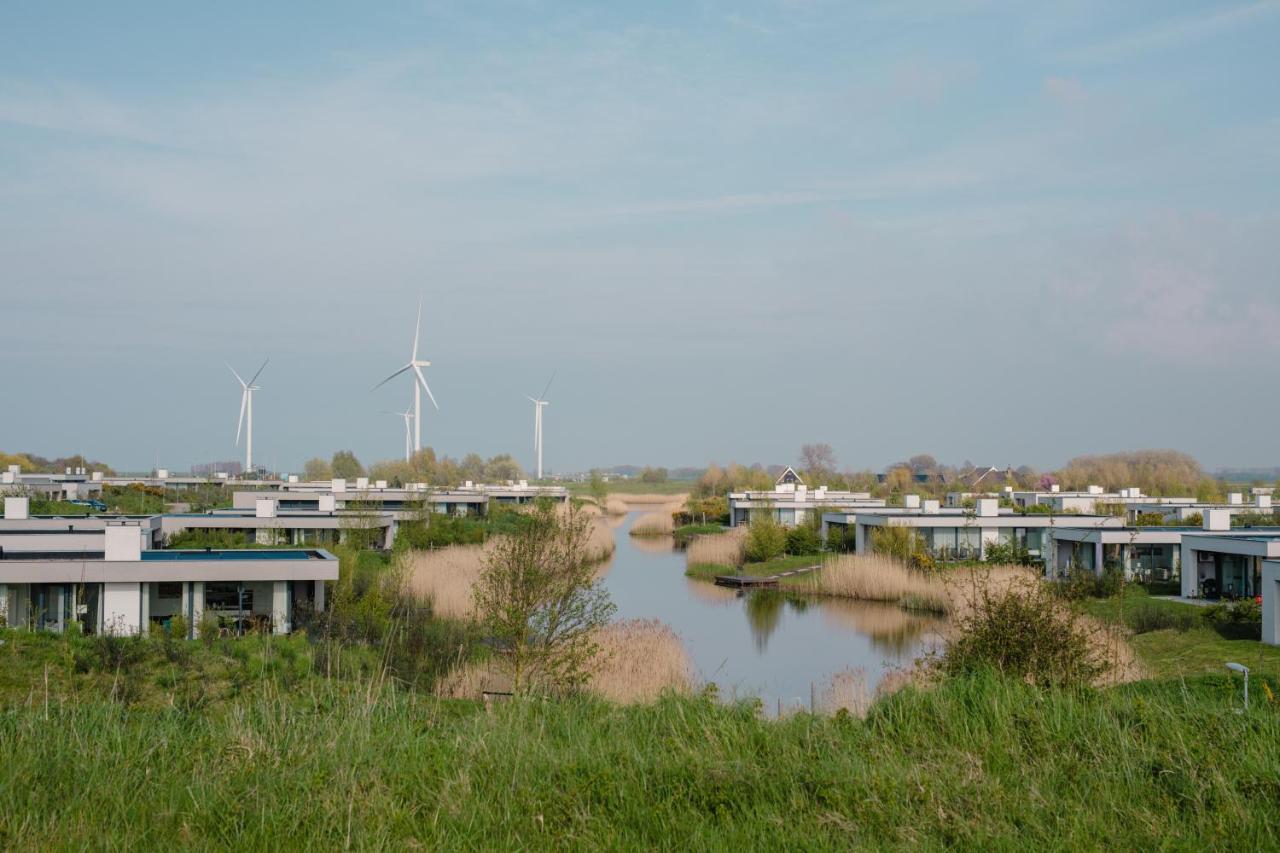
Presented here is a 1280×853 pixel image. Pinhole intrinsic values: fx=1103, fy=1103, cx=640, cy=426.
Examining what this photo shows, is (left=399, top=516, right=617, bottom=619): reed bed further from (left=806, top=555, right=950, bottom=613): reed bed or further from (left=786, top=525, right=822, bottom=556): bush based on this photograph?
(left=786, top=525, right=822, bottom=556): bush

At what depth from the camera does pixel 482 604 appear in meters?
16.4

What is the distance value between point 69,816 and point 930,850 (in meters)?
3.81

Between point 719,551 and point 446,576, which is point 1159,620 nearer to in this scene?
point 446,576

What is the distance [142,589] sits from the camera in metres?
20.0

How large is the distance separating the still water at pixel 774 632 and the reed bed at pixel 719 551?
294 centimetres

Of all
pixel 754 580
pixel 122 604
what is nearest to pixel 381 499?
pixel 754 580

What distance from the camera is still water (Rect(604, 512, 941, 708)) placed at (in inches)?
799

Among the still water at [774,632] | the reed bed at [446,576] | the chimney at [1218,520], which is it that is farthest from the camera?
the chimney at [1218,520]

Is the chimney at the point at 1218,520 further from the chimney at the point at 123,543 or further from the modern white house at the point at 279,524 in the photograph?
Answer: the chimney at the point at 123,543

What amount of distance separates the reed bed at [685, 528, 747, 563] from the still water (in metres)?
2.94

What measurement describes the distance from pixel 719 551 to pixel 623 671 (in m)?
24.8

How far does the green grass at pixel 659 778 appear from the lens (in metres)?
4.89

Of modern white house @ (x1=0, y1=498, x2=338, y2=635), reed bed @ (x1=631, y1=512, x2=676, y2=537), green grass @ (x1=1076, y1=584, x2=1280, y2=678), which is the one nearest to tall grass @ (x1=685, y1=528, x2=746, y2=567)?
green grass @ (x1=1076, y1=584, x2=1280, y2=678)

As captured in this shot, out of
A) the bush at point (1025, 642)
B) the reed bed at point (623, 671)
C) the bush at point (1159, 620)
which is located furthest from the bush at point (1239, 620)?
the bush at point (1025, 642)
